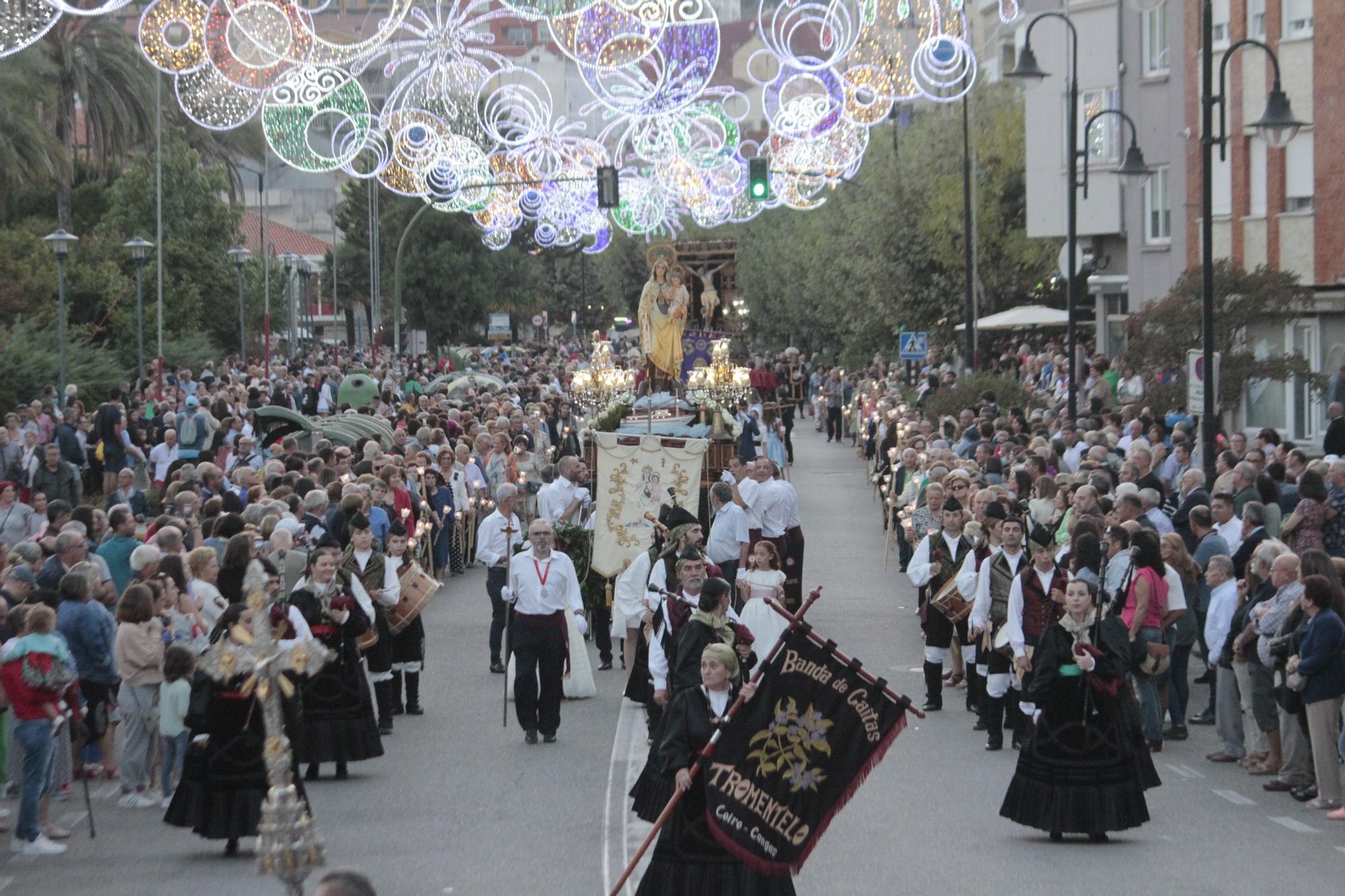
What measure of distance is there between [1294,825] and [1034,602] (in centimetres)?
198

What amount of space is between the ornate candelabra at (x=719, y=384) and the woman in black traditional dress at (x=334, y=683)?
14.7 m

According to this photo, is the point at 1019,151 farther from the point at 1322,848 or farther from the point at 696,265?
the point at 1322,848

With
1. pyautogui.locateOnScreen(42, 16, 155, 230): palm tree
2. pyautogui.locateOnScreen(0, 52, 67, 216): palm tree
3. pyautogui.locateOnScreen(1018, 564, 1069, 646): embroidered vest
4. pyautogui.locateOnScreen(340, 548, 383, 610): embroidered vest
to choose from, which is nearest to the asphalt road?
pyautogui.locateOnScreen(1018, 564, 1069, 646): embroidered vest

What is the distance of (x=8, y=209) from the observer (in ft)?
163

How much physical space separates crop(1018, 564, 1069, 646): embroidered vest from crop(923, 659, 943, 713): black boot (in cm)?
222

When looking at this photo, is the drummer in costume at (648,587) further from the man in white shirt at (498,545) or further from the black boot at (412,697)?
the black boot at (412,697)

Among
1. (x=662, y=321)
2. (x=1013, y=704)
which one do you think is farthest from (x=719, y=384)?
(x=1013, y=704)

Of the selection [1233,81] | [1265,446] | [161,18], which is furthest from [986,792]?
[1233,81]

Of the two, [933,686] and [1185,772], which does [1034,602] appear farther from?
[933,686]

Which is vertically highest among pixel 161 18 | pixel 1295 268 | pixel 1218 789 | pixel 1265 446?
pixel 161 18

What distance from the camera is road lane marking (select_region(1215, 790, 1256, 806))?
11.4m

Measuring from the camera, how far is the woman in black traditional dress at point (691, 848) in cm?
800

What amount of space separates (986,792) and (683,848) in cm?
399

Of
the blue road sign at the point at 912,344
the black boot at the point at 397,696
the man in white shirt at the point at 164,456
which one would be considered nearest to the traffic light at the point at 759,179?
the blue road sign at the point at 912,344
